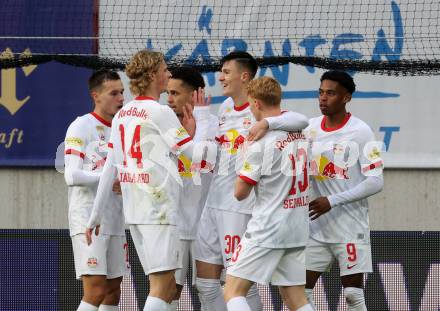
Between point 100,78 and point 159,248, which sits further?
point 100,78

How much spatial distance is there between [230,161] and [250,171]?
1.26m

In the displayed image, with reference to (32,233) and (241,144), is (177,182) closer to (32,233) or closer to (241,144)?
(241,144)

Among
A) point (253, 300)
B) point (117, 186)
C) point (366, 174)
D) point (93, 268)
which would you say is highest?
point (366, 174)

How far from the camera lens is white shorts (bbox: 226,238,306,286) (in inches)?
266

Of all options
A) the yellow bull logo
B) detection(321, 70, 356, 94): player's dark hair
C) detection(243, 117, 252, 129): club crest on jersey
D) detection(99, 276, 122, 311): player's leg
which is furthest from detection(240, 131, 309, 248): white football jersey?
the yellow bull logo

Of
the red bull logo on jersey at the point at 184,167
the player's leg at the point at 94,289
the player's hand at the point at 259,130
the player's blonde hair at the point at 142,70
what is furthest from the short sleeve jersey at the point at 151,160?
the red bull logo on jersey at the point at 184,167

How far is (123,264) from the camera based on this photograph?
799 centimetres

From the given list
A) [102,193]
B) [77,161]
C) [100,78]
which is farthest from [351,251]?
[100,78]

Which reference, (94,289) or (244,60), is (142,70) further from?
(94,289)

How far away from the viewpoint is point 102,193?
7059 mm

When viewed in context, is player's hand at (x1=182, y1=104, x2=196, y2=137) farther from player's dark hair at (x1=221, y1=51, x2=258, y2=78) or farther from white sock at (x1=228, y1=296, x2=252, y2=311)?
white sock at (x1=228, y1=296, x2=252, y2=311)

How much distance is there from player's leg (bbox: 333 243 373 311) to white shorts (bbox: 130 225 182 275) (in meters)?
1.58

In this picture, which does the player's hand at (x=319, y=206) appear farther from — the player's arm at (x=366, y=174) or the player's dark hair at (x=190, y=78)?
the player's dark hair at (x=190, y=78)

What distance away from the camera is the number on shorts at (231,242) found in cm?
777
